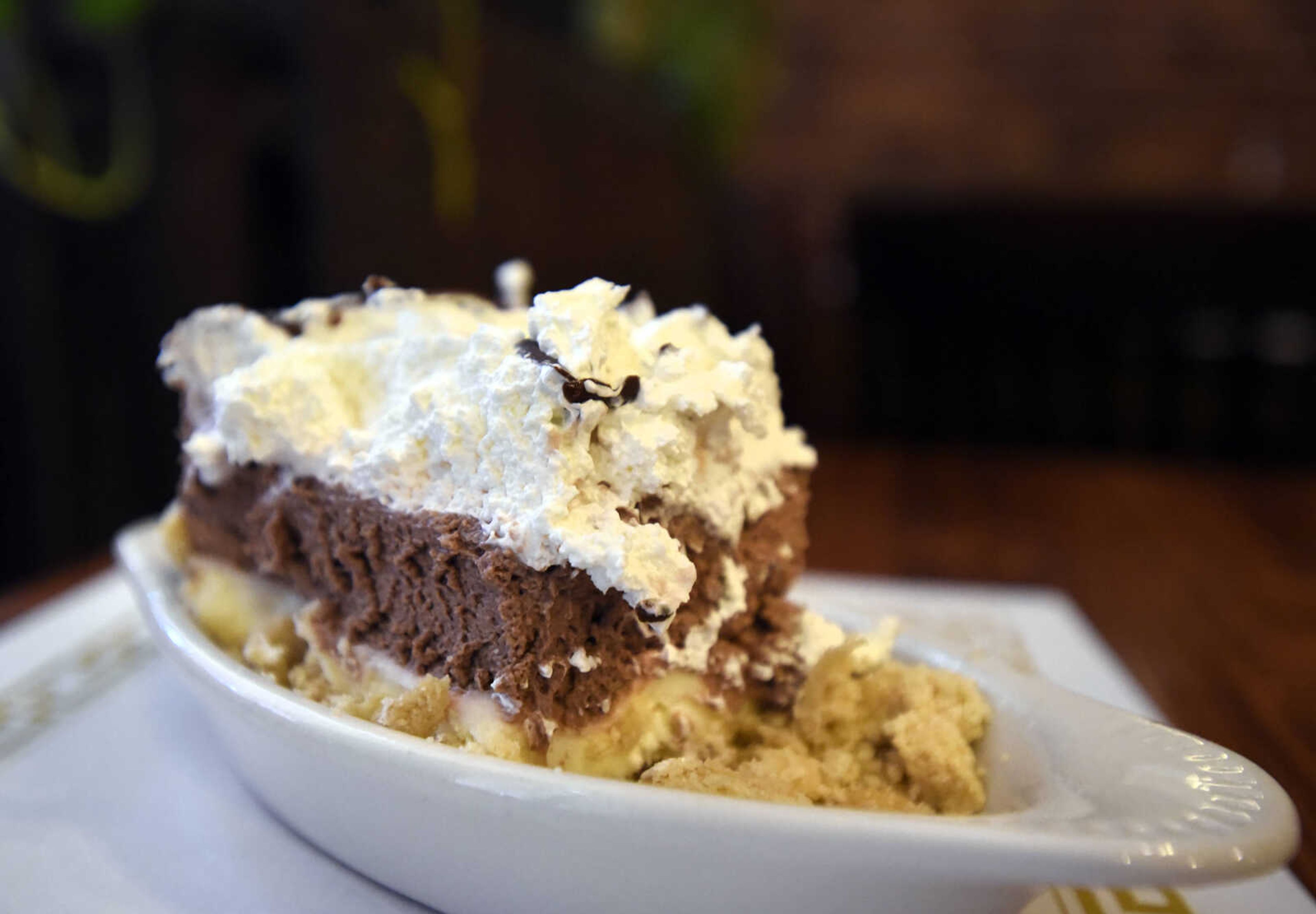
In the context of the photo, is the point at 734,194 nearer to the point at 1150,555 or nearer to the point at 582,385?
the point at 1150,555

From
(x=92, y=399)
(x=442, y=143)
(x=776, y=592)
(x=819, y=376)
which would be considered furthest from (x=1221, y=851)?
(x=819, y=376)

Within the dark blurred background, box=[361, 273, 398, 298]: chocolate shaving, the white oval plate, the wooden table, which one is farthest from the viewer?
the dark blurred background

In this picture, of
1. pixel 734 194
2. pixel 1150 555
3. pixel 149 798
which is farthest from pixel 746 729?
pixel 734 194

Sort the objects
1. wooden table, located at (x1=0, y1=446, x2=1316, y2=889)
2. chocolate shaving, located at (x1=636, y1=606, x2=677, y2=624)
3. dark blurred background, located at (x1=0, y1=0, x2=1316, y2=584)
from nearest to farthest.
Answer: chocolate shaving, located at (x1=636, y1=606, x2=677, y2=624) < wooden table, located at (x1=0, y1=446, x2=1316, y2=889) < dark blurred background, located at (x1=0, y1=0, x2=1316, y2=584)

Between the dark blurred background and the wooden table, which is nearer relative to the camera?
the wooden table

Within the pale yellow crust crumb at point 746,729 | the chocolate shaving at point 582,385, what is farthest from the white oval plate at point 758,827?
the chocolate shaving at point 582,385

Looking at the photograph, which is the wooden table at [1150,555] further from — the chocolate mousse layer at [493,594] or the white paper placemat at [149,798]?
the chocolate mousse layer at [493,594]

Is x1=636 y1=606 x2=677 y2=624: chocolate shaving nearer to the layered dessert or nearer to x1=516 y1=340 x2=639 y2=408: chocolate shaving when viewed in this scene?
the layered dessert

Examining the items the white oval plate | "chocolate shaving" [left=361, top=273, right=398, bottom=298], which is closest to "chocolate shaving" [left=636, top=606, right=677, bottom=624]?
the white oval plate
